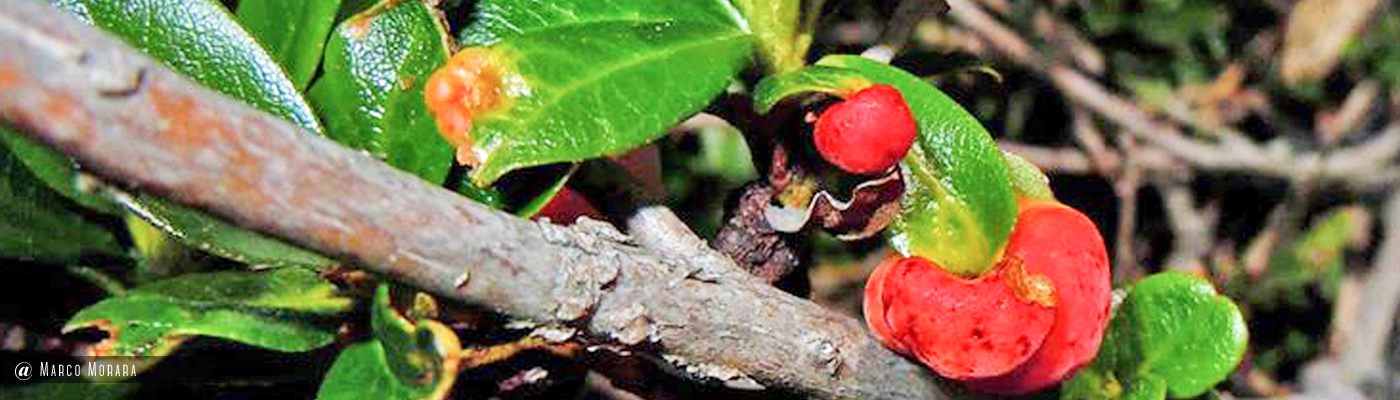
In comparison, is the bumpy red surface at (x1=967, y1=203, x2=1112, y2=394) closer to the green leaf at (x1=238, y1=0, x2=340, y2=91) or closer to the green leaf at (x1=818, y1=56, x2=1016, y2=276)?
the green leaf at (x1=818, y1=56, x2=1016, y2=276)

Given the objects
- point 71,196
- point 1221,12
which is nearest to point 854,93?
point 71,196

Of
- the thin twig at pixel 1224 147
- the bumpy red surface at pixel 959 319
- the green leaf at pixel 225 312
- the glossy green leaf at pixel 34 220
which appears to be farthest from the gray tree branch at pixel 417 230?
the thin twig at pixel 1224 147

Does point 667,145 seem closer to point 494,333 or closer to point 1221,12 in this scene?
point 494,333

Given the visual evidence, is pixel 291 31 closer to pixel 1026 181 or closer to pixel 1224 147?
pixel 1026 181

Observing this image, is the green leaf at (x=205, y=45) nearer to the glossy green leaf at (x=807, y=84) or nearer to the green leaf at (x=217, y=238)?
the green leaf at (x=217, y=238)

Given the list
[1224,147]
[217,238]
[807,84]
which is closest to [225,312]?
[217,238]

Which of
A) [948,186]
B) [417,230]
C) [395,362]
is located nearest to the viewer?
[417,230]
